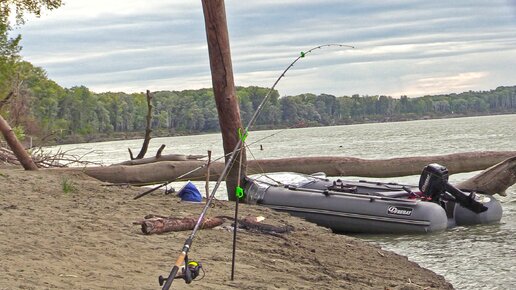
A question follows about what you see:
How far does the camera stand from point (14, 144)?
554 inches

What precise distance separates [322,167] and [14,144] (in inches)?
228

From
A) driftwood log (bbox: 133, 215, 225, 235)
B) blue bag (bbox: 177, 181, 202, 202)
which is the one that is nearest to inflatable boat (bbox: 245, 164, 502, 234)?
blue bag (bbox: 177, 181, 202, 202)

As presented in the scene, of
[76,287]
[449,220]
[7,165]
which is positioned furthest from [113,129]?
[76,287]

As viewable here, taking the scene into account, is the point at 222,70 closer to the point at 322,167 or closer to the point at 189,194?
the point at 189,194

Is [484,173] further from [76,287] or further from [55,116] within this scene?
[55,116]

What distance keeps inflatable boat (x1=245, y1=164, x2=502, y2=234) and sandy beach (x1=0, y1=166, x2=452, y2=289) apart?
5.61ft

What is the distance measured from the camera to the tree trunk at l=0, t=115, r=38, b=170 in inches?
539

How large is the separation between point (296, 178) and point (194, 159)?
2.50 m

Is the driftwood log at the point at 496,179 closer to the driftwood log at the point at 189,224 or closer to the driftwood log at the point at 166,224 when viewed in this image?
the driftwood log at the point at 189,224

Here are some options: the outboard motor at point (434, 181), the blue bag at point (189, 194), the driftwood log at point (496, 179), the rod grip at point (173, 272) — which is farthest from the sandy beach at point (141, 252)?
the driftwood log at point (496, 179)

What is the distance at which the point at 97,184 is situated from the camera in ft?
44.0

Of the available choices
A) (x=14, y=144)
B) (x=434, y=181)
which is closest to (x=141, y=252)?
→ (x=434, y=181)

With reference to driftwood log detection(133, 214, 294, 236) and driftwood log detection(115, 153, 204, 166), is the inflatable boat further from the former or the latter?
driftwood log detection(133, 214, 294, 236)

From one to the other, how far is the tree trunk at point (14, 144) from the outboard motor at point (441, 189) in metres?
6.93
